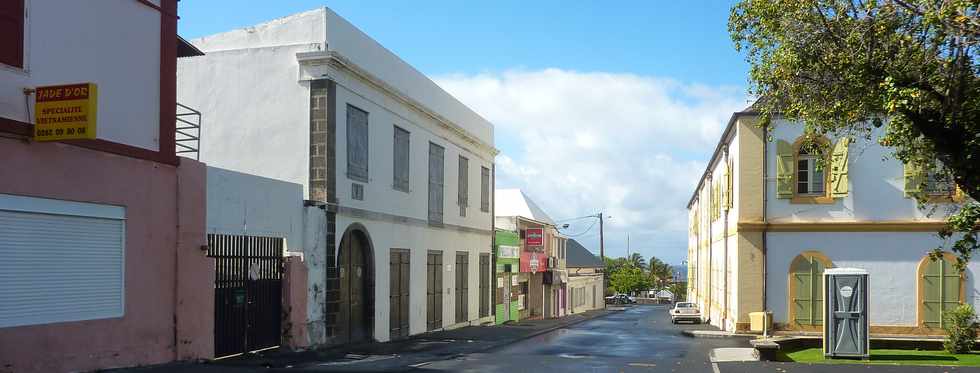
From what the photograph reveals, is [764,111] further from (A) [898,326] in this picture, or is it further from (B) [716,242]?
(B) [716,242]

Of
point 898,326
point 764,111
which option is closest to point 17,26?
point 764,111

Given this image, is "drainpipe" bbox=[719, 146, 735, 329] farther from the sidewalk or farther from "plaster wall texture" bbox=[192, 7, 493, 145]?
"plaster wall texture" bbox=[192, 7, 493, 145]

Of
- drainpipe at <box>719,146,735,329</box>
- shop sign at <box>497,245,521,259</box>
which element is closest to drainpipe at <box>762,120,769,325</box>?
drainpipe at <box>719,146,735,329</box>

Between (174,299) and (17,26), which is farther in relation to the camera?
(174,299)

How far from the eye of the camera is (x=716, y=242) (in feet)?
Result: 116

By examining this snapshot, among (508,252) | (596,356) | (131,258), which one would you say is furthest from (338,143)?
(508,252)

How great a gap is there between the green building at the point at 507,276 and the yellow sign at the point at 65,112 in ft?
85.7

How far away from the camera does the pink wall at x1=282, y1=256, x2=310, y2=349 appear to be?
19.5 m

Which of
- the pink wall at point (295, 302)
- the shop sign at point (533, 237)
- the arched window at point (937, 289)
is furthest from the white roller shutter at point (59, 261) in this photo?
the shop sign at point (533, 237)

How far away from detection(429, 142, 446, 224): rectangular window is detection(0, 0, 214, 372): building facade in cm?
1341

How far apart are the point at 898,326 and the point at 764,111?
1203 cm

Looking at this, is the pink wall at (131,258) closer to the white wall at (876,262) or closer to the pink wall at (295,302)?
the pink wall at (295,302)

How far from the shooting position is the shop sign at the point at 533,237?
148ft

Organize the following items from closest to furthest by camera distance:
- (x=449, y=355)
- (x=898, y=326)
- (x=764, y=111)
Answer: (x=764, y=111), (x=449, y=355), (x=898, y=326)
